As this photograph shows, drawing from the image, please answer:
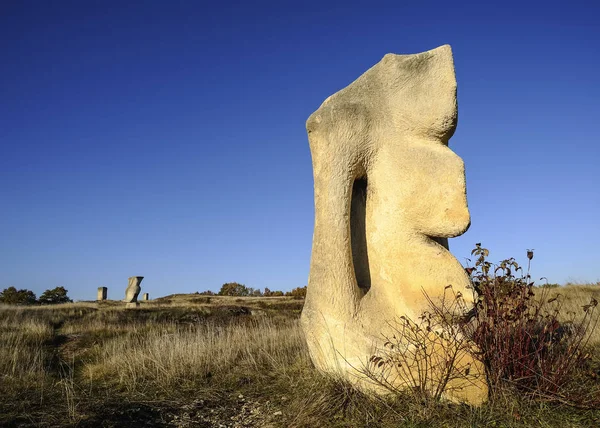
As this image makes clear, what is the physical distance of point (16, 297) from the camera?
107 feet

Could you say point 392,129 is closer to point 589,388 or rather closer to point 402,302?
point 402,302

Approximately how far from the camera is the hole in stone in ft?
16.8

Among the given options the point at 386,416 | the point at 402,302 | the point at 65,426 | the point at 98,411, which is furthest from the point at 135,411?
the point at 402,302

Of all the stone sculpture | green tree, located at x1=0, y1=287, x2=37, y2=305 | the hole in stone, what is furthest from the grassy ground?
green tree, located at x1=0, y1=287, x2=37, y2=305

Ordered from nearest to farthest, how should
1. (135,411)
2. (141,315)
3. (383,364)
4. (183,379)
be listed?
(383,364), (135,411), (183,379), (141,315)

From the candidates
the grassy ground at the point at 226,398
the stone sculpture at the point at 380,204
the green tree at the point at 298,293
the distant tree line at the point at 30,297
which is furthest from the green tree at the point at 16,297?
the stone sculpture at the point at 380,204

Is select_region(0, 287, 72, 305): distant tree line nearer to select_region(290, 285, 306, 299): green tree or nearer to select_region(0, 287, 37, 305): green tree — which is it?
select_region(0, 287, 37, 305): green tree

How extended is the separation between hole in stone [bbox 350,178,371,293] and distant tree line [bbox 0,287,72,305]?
109 ft

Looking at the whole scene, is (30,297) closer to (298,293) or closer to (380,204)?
(298,293)

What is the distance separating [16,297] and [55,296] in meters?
2.65

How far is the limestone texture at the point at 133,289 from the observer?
1069 inches

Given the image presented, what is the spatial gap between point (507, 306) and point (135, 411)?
152 inches

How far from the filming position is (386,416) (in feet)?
12.8

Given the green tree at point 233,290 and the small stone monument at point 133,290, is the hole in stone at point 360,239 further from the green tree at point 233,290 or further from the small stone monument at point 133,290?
the green tree at point 233,290
